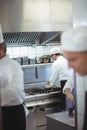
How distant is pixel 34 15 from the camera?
3547 millimetres

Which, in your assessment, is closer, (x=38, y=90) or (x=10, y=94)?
(x=10, y=94)

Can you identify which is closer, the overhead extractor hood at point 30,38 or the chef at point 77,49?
the chef at point 77,49

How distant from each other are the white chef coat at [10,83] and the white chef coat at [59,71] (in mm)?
1871

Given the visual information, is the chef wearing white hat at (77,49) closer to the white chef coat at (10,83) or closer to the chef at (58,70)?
the white chef coat at (10,83)

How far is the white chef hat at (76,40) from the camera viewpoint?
125 centimetres

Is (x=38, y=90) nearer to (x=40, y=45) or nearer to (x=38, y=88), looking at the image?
(x=38, y=88)

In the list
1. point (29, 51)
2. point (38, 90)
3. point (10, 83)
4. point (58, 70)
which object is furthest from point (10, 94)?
point (58, 70)

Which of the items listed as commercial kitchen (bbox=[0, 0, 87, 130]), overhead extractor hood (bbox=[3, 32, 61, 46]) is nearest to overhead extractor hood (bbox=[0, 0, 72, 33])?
commercial kitchen (bbox=[0, 0, 87, 130])

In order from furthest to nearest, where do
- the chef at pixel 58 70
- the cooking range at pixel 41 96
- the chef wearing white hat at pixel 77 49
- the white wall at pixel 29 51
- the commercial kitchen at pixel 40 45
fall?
1. the chef at pixel 58 70
2. the white wall at pixel 29 51
3. the cooking range at pixel 41 96
4. the commercial kitchen at pixel 40 45
5. the chef wearing white hat at pixel 77 49

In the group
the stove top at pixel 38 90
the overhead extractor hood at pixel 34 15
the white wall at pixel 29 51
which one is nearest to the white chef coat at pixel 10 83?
the overhead extractor hood at pixel 34 15

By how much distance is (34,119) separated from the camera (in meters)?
3.83

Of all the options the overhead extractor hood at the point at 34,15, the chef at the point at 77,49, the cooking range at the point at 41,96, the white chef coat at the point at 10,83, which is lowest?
the cooking range at the point at 41,96

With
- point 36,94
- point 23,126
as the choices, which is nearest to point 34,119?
point 36,94

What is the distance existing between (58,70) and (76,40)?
3227 mm
